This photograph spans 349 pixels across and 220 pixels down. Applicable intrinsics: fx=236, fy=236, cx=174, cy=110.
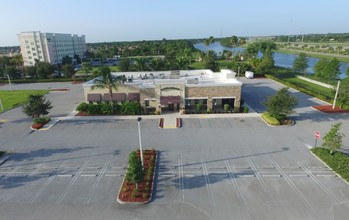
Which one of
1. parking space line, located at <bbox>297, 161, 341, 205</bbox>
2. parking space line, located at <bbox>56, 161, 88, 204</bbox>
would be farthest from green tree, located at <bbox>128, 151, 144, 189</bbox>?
parking space line, located at <bbox>297, 161, 341, 205</bbox>

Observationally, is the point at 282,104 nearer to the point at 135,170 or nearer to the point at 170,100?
the point at 170,100

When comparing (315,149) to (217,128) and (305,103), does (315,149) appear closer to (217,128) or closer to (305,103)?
(217,128)

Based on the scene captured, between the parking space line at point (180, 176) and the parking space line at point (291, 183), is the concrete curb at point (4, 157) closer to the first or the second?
the parking space line at point (180, 176)

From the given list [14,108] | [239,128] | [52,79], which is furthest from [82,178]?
[52,79]

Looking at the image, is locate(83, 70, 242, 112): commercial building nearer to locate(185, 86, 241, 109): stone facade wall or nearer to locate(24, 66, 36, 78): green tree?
locate(185, 86, 241, 109): stone facade wall

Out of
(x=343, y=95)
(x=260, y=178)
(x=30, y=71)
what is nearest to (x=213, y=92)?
(x=260, y=178)
